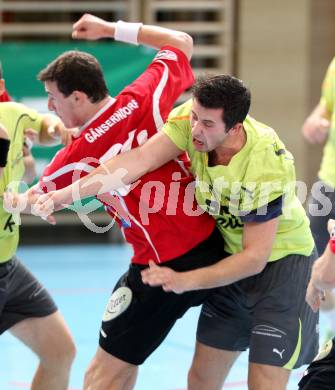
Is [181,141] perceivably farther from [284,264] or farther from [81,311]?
[81,311]

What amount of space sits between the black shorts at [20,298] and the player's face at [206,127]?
1.31 meters

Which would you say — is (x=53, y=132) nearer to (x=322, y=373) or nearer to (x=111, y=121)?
(x=111, y=121)

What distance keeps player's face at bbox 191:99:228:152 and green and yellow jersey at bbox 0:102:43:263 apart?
1097 mm

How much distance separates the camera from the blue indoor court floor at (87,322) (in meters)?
5.61

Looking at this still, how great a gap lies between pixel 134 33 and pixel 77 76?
1.79ft

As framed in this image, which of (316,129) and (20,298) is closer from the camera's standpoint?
(20,298)

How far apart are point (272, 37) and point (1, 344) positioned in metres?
6.37

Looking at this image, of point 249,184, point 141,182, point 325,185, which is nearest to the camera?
point 249,184

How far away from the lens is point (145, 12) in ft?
36.9

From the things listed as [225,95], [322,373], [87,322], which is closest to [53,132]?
[225,95]

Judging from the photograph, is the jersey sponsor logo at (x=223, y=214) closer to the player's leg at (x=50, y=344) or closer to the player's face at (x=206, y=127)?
the player's face at (x=206, y=127)

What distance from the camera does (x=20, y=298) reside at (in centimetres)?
452

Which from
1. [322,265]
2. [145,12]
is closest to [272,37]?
[145,12]

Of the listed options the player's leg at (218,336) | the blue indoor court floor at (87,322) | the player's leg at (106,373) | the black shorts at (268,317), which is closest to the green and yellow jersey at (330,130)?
the blue indoor court floor at (87,322)
